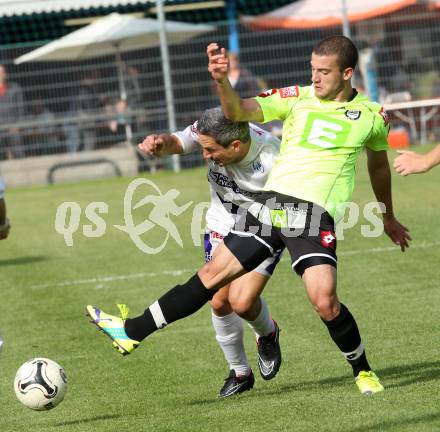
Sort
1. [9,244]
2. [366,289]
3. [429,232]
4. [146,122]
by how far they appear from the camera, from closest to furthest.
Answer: [366,289], [429,232], [9,244], [146,122]

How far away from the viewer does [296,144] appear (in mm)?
6578

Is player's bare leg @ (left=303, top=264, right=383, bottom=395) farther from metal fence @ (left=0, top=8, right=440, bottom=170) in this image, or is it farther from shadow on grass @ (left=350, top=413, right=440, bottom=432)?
metal fence @ (left=0, top=8, right=440, bottom=170)

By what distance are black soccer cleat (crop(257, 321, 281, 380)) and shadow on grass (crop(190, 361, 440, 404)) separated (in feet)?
0.29

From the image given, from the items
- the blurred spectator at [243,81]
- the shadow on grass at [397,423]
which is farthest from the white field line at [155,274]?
the blurred spectator at [243,81]

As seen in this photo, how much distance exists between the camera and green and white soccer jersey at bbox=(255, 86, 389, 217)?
21.1 feet

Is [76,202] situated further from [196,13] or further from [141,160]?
[196,13]

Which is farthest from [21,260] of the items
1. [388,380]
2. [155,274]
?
[388,380]

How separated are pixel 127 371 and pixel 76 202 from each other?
10117mm

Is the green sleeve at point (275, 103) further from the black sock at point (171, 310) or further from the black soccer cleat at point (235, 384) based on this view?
the black soccer cleat at point (235, 384)

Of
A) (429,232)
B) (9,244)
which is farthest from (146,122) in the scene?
(429,232)

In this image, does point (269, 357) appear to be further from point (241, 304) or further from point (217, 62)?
point (217, 62)

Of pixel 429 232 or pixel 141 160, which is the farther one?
pixel 141 160

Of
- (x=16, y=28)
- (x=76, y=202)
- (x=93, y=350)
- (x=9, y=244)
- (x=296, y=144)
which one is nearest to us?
(x=296, y=144)

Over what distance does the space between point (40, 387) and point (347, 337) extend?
1.69 meters
